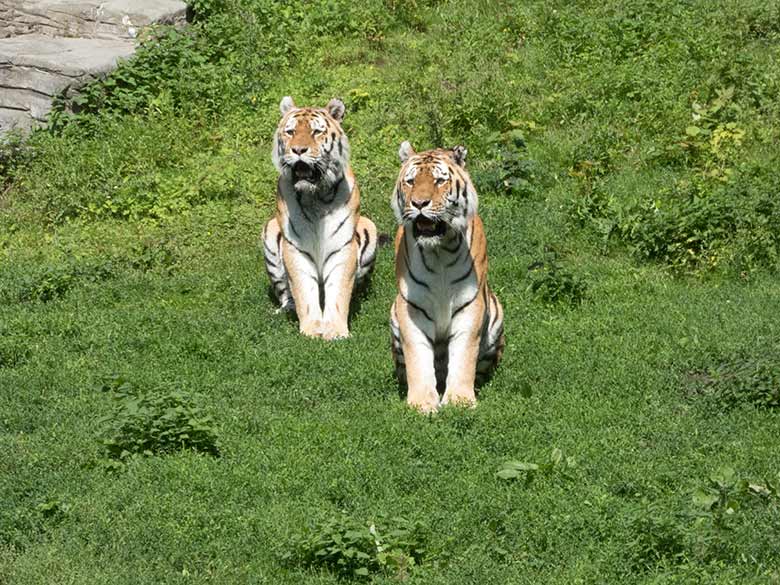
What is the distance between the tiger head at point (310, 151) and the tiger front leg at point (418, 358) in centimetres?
174

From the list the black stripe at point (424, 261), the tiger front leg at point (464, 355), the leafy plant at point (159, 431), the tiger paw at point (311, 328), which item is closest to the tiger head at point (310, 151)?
the tiger paw at point (311, 328)

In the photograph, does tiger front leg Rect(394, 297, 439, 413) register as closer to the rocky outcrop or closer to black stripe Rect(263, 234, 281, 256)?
black stripe Rect(263, 234, 281, 256)

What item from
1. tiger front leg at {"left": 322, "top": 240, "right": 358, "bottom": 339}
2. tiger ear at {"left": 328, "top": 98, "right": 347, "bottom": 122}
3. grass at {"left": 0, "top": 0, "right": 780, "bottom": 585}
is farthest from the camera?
tiger ear at {"left": 328, "top": 98, "right": 347, "bottom": 122}

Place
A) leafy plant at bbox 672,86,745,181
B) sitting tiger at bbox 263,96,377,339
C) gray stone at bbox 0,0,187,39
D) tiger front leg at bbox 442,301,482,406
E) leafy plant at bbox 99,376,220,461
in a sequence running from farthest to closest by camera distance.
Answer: gray stone at bbox 0,0,187,39, leafy plant at bbox 672,86,745,181, sitting tiger at bbox 263,96,377,339, tiger front leg at bbox 442,301,482,406, leafy plant at bbox 99,376,220,461

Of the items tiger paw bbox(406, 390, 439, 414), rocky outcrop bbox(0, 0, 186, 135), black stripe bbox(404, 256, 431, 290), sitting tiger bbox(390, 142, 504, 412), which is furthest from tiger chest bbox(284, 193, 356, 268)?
rocky outcrop bbox(0, 0, 186, 135)

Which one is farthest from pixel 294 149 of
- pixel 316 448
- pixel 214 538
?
pixel 214 538

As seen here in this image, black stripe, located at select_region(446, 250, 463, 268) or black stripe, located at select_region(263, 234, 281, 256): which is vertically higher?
black stripe, located at select_region(446, 250, 463, 268)

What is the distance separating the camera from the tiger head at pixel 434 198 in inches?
324

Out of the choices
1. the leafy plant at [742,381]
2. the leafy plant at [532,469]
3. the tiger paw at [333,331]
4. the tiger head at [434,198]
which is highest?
the tiger head at [434,198]

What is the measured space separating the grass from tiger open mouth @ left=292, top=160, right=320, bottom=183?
3.11 feet

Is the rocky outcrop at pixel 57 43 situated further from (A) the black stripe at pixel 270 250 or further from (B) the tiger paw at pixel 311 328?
(B) the tiger paw at pixel 311 328

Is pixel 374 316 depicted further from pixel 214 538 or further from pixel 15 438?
pixel 214 538

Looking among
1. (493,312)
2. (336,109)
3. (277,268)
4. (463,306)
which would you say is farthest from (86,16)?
(463,306)

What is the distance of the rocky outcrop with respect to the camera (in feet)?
43.8
